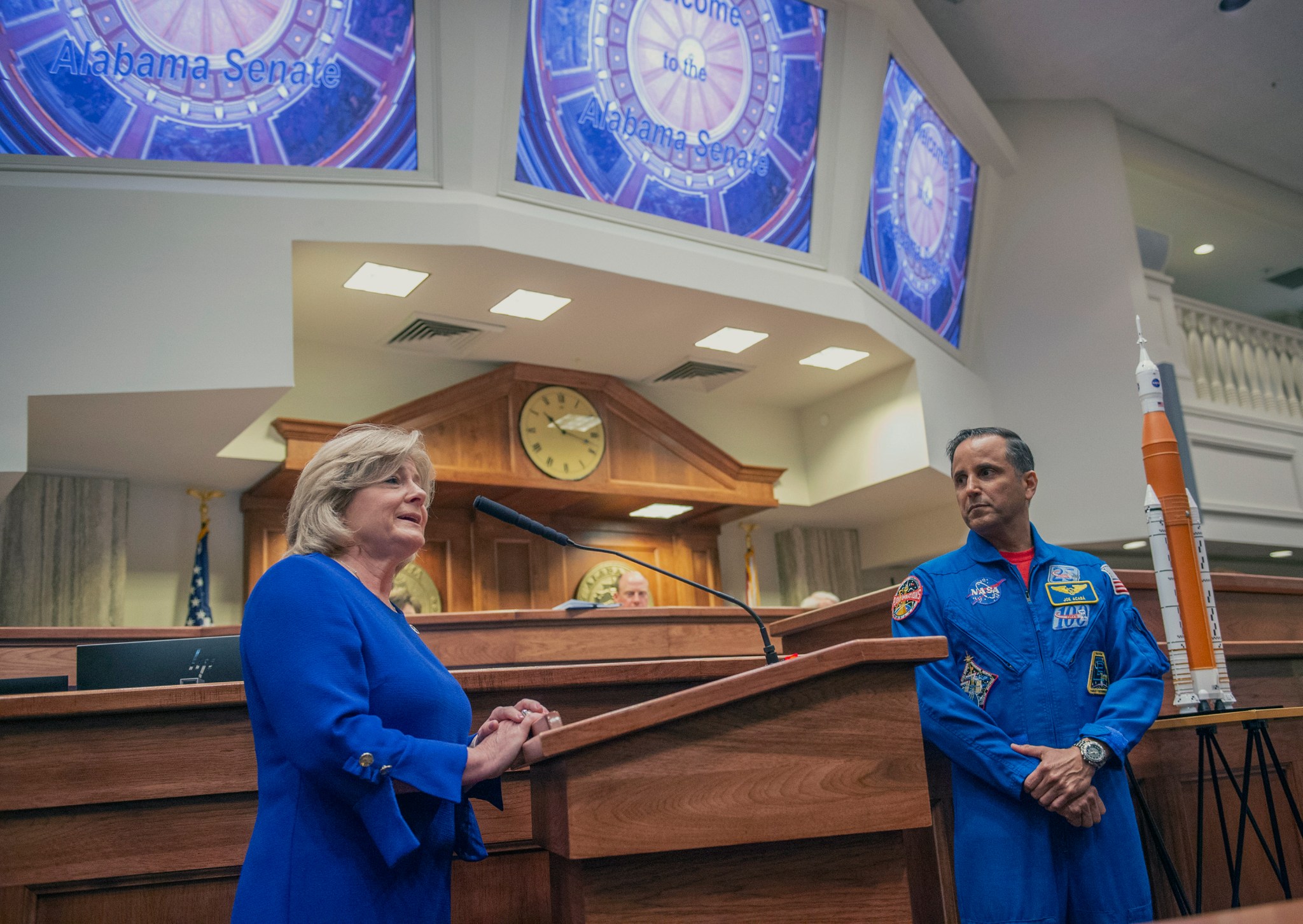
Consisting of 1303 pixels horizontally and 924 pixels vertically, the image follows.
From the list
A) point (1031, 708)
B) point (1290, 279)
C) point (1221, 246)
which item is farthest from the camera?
point (1290, 279)

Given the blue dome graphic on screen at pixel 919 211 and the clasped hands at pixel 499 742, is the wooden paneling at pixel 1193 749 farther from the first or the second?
the blue dome graphic on screen at pixel 919 211

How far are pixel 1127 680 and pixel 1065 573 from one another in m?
0.25

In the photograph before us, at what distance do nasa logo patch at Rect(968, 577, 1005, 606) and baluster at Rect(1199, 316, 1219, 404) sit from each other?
7780mm

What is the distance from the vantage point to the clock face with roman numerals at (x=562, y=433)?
23.2ft

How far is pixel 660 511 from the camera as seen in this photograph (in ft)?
25.7

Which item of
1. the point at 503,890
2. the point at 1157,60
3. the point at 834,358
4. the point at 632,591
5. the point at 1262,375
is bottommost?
the point at 503,890

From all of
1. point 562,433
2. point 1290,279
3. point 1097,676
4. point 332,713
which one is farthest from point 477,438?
point 1290,279

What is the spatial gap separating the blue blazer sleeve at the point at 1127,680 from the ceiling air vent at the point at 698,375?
17.1 feet

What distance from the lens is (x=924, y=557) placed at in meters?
8.77

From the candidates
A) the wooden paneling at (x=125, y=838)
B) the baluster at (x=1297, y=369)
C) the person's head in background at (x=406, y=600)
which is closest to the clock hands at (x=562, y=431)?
the person's head in background at (x=406, y=600)

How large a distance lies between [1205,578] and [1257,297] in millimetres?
10731

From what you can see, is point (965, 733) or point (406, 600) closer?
point (965, 733)

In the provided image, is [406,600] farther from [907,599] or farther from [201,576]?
[907,599]

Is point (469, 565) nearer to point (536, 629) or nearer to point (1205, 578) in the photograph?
point (536, 629)
